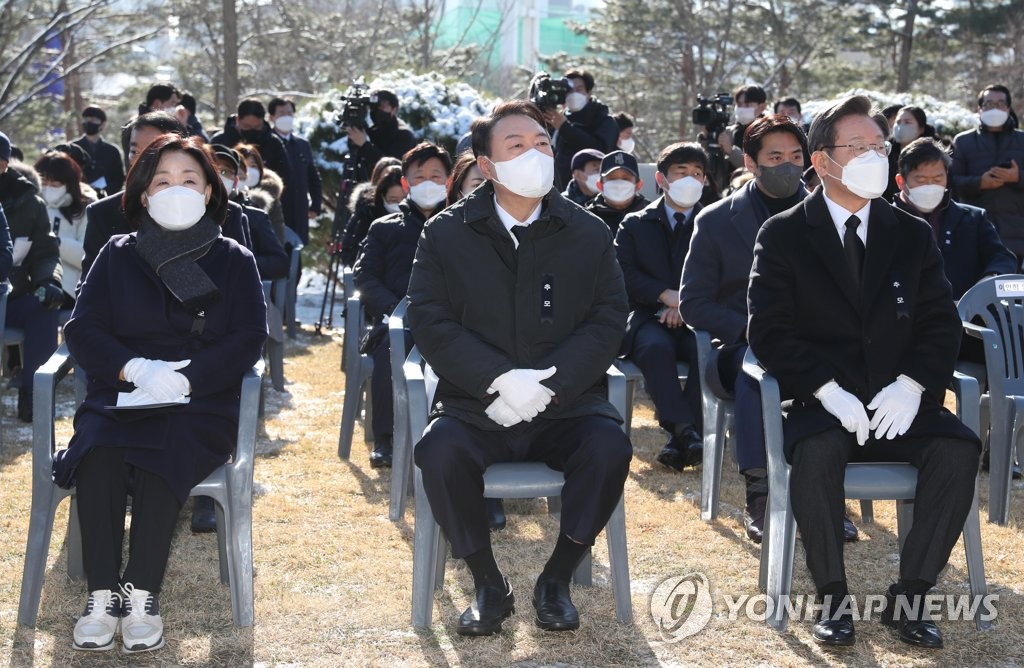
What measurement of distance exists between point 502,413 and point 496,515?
1.20m

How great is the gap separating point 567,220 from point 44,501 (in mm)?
1772

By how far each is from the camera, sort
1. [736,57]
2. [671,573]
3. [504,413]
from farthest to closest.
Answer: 1. [736,57]
2. [671,573]
3. [504,413]

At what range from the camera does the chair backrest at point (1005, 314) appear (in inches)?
198

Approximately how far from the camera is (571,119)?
8.80 m

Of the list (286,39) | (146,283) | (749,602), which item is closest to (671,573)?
(749,602)

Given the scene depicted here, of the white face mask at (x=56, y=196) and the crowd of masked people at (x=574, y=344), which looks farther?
the white face mask at (x=56, y=196)

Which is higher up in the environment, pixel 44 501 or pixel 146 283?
pixel 146 283

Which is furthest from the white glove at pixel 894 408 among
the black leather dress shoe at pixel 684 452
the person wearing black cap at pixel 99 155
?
the person wearing black cap at pixel 99 155

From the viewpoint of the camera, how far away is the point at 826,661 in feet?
11.4

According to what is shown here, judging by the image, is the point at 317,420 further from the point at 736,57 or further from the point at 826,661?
the point at 736,57

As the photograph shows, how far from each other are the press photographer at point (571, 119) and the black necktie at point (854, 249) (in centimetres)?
444

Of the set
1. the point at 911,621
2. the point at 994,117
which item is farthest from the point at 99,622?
the point at 994,117

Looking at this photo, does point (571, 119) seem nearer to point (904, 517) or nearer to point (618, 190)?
point (618, 190)

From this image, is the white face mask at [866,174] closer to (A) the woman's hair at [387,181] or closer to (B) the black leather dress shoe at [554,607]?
(B) the black leather dress shoe at [554,607]
